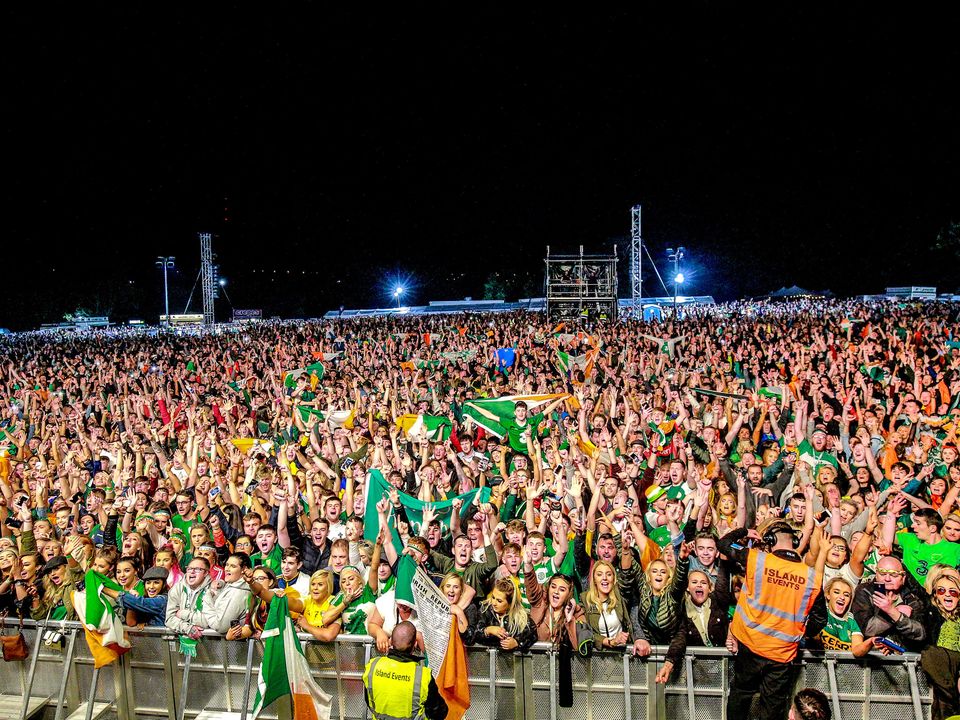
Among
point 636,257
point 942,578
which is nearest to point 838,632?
point 942,578

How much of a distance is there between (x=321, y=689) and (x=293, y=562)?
915 mm

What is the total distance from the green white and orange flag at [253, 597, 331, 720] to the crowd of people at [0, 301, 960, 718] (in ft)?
0.89

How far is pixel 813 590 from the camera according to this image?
4297 mm

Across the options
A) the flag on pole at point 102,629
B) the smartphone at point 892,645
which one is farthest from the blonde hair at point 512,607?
the flag on pole at point 102,629

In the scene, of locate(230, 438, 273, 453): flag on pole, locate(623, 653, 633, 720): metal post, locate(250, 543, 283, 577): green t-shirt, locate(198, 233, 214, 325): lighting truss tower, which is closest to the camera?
locate(623, 653, 633, 720): metal post

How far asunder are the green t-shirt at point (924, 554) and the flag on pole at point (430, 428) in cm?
564

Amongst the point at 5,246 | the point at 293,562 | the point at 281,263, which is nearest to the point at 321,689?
the point at 293,562

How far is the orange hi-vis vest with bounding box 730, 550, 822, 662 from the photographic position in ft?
14.0

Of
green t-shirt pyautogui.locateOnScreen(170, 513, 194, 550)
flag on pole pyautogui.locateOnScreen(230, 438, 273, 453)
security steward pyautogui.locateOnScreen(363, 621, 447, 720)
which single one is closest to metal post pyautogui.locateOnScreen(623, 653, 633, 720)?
security steward pyautogui.locateOnScreen(363, 621, 447, 720)

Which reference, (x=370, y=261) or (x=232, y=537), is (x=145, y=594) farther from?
(x=370, y=261)

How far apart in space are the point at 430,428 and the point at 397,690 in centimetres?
620

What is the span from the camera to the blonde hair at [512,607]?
15.6 ft

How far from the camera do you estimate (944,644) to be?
427 cm

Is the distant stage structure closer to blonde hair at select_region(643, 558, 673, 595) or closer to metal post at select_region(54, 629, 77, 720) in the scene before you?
blonde hair at select_region(643, 558, 673, 595)
